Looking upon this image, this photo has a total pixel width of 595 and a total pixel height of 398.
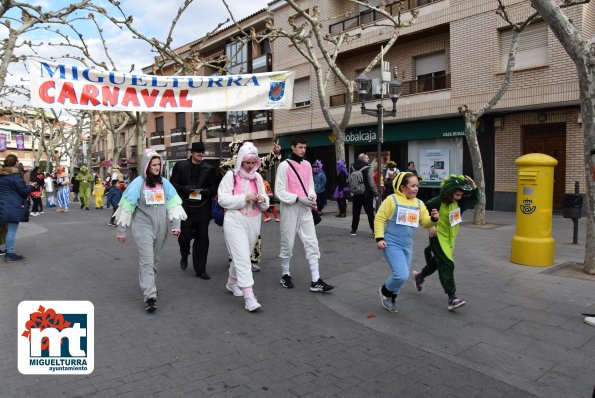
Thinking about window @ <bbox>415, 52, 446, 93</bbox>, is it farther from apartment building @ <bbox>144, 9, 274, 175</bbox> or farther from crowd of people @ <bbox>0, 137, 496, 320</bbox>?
crowd of people @ <bbox>0, 137, 496, 320</bbox>

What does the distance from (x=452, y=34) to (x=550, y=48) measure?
A: 360 cm

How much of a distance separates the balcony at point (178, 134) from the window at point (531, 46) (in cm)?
2584

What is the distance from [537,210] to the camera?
699 cm

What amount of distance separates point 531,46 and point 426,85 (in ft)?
13.9

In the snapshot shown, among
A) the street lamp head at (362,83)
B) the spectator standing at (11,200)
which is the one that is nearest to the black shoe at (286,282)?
the spectator standing at (11,200)

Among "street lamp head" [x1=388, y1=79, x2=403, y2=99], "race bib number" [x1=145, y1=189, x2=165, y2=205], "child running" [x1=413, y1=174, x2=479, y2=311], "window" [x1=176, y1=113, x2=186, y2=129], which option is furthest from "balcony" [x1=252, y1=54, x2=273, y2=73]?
"child running" [x1=413, y1=174, x2=479, y2=311]

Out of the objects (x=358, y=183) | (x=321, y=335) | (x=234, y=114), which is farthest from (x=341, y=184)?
(x=234, y=114)

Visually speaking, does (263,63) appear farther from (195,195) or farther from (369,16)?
(195,195)

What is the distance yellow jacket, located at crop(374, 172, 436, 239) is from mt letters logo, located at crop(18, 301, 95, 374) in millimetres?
2818

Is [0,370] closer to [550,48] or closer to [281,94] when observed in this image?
[281,94]

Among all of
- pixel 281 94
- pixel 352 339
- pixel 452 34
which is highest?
pixel 452 34

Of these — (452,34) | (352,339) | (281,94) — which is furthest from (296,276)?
(452,34)

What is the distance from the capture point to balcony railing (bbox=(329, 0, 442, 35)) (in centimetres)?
1798

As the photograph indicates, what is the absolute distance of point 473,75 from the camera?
633 inches
